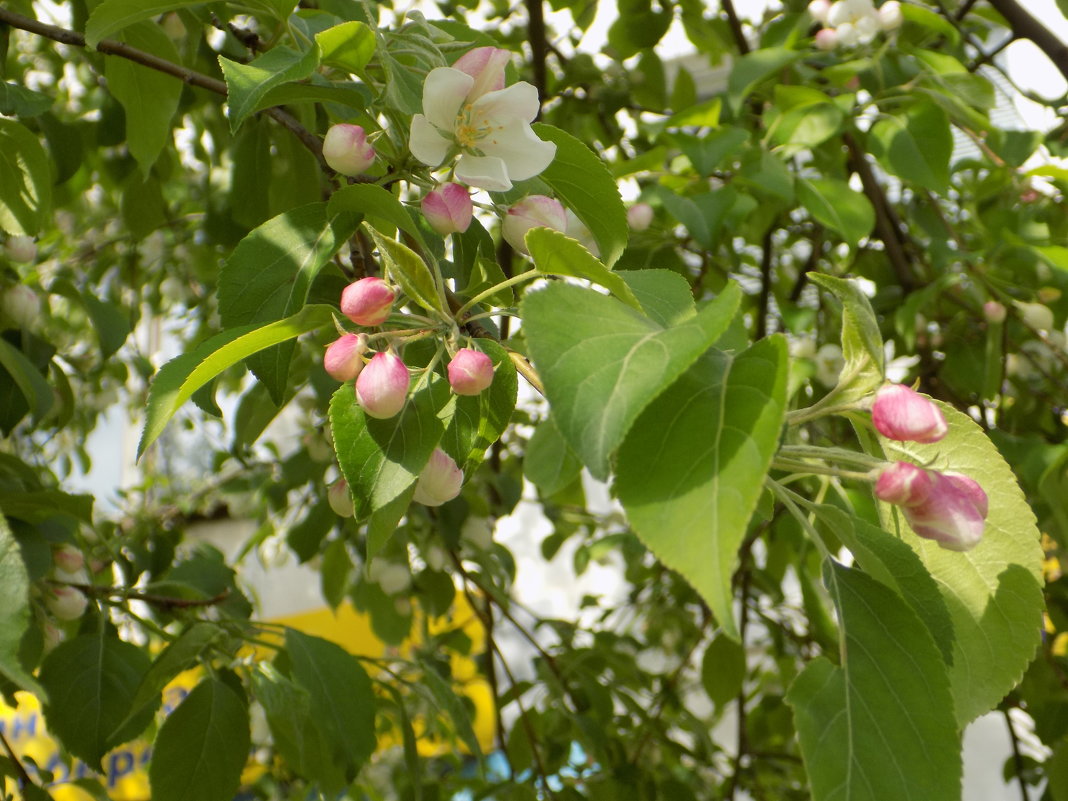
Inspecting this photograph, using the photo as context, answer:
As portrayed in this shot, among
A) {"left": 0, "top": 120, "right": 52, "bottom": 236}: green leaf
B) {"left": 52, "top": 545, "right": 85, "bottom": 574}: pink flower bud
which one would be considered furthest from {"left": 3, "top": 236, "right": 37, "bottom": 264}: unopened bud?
{"left": 52, "top": 545, "right": 85, "bottom": 574}: pink flower bud

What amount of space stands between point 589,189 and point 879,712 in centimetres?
34

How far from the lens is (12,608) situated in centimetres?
45

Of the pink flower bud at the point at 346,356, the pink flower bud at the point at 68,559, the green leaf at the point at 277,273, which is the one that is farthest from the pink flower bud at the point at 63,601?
the pink flower bud at the point at 346,356

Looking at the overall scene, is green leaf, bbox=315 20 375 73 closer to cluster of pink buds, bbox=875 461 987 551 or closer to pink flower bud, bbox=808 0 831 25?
cluster of pink buds, bbox=875 461 987 551

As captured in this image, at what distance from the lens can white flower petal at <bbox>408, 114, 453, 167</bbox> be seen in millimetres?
562

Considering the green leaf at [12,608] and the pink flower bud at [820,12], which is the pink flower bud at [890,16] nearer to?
the pink flower bud at [820,12]

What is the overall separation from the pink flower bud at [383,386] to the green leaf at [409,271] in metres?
0.04

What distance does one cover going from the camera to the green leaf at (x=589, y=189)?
623 millimetres

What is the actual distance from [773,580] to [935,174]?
34.4 inches

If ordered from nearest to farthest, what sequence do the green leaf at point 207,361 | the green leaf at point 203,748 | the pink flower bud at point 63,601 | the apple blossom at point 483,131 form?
the green leaf at point 207,361 < the apple blossom at point 483,131 < the green leaf at point 203,748 < the pink flower bud at point 63,601

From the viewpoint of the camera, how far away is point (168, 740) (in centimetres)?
85

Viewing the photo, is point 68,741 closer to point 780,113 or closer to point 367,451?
point 367,451

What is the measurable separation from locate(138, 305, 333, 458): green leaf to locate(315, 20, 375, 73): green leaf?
0.15 meters

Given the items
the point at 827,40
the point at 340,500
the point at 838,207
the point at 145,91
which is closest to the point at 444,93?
the point at 340,500
